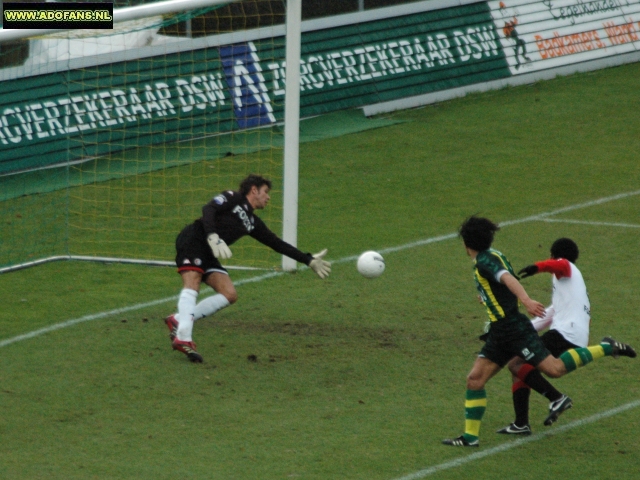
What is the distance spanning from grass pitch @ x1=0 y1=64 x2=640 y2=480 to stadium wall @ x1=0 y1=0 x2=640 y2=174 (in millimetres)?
2400

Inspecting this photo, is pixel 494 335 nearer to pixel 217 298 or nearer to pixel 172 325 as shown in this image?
pixel 217 298

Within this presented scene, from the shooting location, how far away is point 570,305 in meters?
8.12

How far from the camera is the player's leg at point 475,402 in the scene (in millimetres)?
7570

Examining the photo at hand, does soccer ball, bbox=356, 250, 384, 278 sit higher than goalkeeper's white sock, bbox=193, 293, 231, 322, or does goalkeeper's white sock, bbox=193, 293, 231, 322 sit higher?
soccer ball, bbox=356, 250, 384, 278

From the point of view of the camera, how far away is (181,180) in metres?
16.2

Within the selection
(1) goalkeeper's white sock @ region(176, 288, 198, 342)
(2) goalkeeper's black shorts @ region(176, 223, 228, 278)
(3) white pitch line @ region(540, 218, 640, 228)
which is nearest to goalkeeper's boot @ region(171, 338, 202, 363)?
(1) goalkeeper's white sock @ region(176, 288, 198, 342)

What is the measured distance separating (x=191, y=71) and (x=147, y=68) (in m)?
0.73

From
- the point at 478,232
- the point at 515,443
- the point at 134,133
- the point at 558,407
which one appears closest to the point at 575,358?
the point at 558,407

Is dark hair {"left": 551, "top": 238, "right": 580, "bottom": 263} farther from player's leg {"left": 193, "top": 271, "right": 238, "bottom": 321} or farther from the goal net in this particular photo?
the goal net

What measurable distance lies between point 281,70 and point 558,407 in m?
12.0

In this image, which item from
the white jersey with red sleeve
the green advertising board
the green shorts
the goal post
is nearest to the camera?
the green shorts

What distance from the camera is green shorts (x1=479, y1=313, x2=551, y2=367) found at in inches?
298

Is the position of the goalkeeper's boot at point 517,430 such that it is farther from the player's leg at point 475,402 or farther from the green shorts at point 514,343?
the green shorts at point 514,343

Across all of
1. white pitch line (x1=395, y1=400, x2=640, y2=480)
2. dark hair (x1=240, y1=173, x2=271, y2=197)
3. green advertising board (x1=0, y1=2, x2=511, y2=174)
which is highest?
green advertising board (x1=0, y1=2, x2=511, y2=174)
